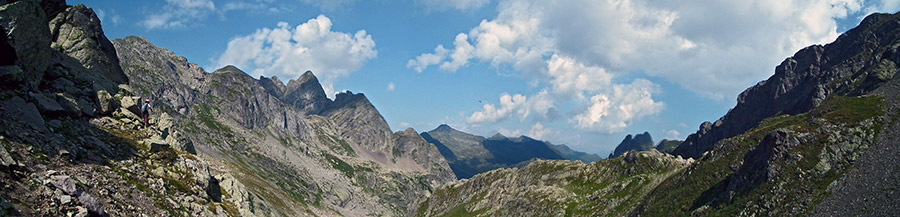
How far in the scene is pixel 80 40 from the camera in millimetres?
59281

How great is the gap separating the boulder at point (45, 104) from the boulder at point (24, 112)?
2.55m

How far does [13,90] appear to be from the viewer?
93.5 feet

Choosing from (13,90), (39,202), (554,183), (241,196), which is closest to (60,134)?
(13,90)

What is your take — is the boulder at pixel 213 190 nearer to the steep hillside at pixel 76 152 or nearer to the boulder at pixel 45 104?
the steep hillside at pixel 76 152

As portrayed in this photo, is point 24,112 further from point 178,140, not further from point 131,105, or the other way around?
point 178,140

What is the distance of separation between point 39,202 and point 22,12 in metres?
24.7

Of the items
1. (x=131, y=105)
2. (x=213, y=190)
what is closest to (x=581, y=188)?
(x=213, y=190)

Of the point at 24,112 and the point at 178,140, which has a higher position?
the point at 178,140

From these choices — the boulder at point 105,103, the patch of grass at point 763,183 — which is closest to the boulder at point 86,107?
the boulder at point 105,103

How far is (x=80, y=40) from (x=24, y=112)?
4128 cm

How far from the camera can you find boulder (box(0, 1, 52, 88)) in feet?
105

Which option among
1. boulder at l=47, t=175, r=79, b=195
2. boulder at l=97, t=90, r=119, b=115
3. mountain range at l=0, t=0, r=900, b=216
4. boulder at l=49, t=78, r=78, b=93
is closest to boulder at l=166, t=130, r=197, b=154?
mountain range at l=0, t=0, r=900, b=216

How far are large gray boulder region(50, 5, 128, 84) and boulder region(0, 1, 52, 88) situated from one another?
20489mm

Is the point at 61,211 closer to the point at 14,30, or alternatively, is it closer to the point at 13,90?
the point at 13,90
